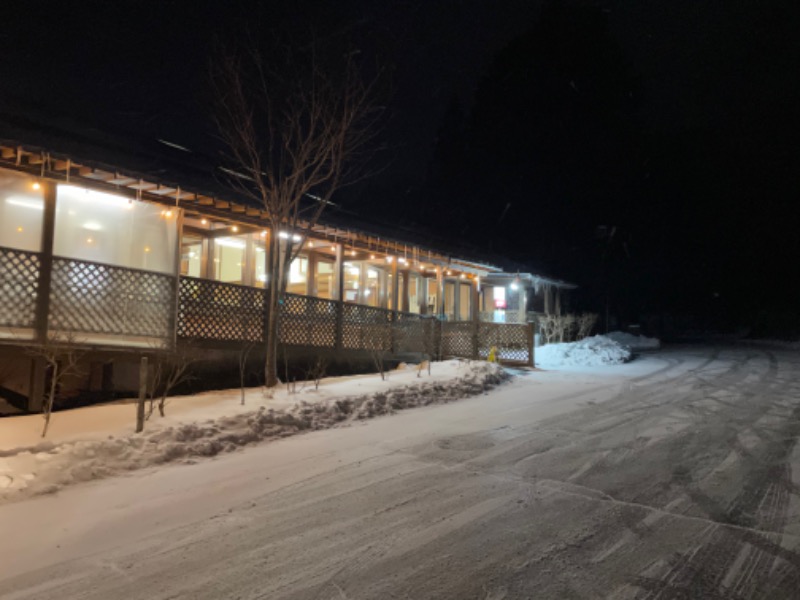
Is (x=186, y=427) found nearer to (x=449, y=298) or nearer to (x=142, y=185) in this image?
(x=142, y=185)

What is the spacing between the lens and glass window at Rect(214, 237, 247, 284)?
14609 millimetres

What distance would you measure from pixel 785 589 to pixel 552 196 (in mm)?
39380

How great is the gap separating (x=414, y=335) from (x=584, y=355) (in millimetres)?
6213

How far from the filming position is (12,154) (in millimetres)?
8281

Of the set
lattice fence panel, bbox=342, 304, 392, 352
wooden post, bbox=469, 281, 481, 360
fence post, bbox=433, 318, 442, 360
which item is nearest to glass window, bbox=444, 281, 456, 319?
wooden post, bbox=469, 281, 481, 360

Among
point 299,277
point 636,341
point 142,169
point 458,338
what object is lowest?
point 636,341

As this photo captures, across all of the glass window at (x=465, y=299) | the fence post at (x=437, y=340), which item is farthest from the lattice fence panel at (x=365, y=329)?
the glass window at (x=465, y=299)

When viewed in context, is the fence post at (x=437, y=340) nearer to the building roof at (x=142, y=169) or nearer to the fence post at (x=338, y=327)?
the building roof at (x=142, y=169)

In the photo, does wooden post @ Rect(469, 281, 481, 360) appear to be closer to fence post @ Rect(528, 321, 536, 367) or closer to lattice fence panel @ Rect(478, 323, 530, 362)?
lattice fence panel @ Rect(478, 323, 530, 362)

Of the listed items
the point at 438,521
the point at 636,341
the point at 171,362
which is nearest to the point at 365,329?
the point at 171,362

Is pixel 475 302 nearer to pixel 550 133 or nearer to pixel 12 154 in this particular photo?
pixel 12 154

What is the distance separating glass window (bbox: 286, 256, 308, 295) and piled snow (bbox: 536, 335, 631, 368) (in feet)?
26.0

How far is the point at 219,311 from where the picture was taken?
10.7 meters

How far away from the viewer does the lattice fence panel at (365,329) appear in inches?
539
